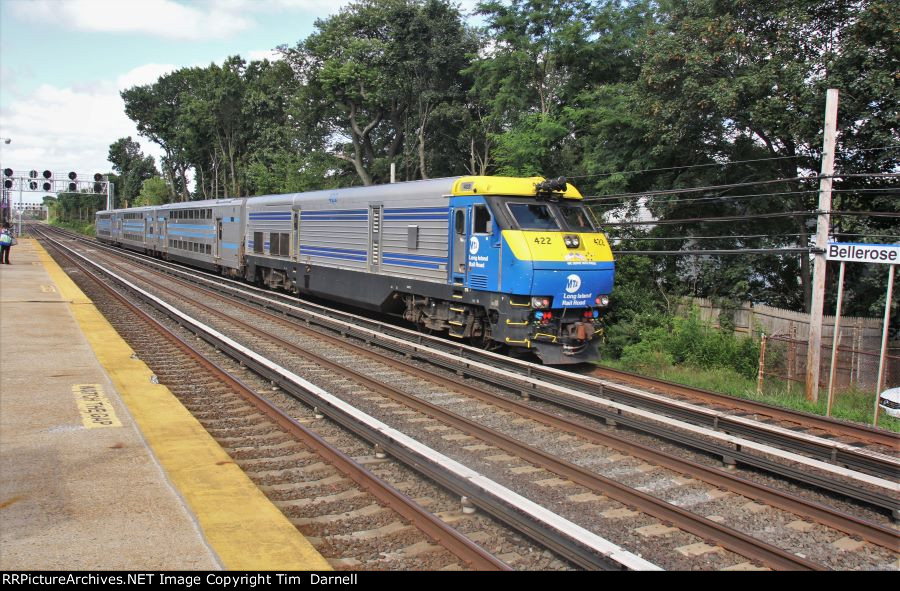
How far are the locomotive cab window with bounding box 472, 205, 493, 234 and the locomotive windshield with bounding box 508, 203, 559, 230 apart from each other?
0.46 metres

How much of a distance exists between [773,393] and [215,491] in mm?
10915

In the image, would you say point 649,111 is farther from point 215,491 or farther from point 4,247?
point 4,247

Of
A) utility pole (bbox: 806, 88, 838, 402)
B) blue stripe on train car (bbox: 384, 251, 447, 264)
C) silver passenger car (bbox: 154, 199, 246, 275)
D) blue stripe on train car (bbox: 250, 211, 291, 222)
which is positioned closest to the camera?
utility pole (bbox: 806, 88, 838, 402)

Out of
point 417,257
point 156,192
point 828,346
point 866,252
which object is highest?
point 156,192

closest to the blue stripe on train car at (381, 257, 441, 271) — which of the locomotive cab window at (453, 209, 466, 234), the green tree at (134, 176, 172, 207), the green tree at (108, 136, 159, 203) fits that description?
the locomotive cab window at (453, 209, 466, 234)

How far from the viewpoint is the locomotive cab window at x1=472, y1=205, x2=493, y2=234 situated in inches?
496

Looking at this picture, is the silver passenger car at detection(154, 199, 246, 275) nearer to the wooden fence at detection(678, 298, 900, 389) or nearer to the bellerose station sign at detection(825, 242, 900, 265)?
the wooden fence at detection(678, 298, 900, 389)

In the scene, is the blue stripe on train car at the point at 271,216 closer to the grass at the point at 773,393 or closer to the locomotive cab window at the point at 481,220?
the locomotive cab window at the point at 481,220

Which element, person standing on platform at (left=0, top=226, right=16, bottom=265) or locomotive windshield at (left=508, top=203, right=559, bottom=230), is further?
person standing on platform at (left=0, top=226, right=16, bottom=265)

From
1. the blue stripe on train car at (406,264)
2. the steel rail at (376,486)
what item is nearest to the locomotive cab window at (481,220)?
the blue stripe on train car at (406,264)

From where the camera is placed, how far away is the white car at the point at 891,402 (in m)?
10.9

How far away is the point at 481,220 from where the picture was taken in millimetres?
12766

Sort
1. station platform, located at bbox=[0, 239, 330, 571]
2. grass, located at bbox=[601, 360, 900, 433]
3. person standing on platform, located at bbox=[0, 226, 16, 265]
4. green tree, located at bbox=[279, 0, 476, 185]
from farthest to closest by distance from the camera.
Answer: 1. green tree, located at bbox=[279, 0, 476, 185]
2. person standing on platform, located at bbox=[0, 226, 16, 265]
3. grass, located at bbox=[601, 360, 900, 433]
4. station platform, located at bbox=[0, 239, 330, 571]

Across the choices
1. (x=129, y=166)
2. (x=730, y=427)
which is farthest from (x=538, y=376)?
(x=129, y=166)
